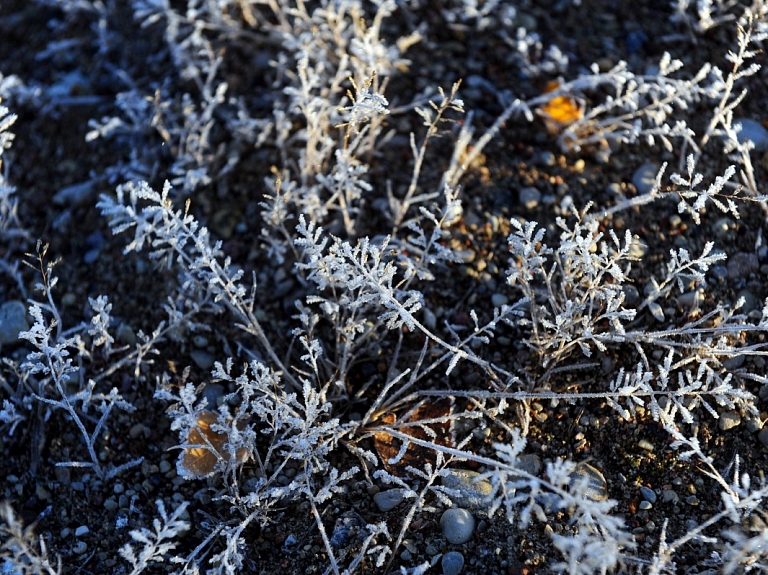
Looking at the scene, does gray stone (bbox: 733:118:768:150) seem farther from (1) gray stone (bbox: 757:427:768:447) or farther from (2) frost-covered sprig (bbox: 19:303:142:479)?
(2) frost-covered sprig (bbox: 19:303:142:479)

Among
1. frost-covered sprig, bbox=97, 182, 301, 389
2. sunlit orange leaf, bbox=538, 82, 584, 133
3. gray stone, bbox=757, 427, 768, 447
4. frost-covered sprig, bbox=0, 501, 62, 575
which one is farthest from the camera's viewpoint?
sunlit orange leaf, bbox=538, 82, 584, 133

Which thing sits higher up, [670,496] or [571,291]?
[571,291]

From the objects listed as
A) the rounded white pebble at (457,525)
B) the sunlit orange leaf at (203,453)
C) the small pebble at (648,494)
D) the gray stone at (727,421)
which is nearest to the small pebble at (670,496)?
the small pebble at (648,494)

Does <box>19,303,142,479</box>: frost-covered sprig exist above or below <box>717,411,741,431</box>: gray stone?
above

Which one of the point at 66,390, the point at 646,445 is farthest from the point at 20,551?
A: the point at 646,445

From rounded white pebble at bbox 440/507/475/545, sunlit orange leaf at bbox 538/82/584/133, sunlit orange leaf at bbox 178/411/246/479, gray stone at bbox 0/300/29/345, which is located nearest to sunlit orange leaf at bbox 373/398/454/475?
rounded white pebble at bbox 440/507/475/545

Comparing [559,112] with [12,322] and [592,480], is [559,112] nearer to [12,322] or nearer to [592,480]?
[592,480]
